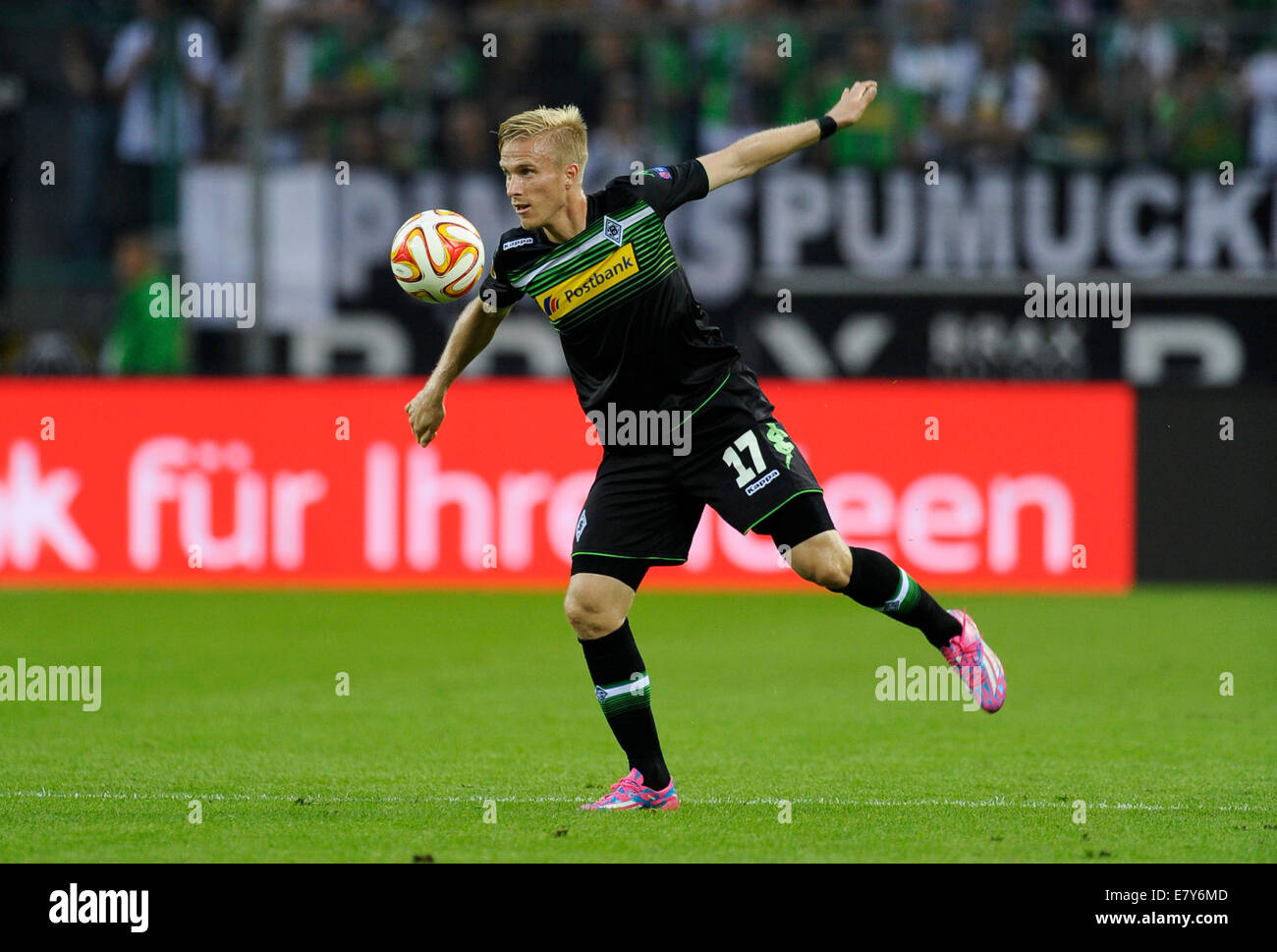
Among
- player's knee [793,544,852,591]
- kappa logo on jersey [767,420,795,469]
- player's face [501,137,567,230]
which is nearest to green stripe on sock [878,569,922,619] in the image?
player's knee [793,544,852,591]

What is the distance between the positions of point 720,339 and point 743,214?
8.88 meters

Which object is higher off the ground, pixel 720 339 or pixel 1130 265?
pixel 1130 265

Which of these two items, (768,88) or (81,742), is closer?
(81,742)

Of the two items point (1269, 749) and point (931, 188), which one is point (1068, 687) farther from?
point (931, 188)

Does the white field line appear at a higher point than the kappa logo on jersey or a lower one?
lower

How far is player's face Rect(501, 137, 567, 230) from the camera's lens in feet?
21.6

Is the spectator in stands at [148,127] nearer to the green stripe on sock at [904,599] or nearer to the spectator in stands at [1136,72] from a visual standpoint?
the spectator in stands at [1136,72]

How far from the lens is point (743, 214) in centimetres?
1588

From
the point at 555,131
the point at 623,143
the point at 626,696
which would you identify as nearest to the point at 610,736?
the point at 626,696

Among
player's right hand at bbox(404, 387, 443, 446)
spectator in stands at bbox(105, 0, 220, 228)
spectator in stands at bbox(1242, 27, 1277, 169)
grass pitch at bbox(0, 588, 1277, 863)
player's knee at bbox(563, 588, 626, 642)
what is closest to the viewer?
grass pitch at bbox(0, 588, 1277, 863)

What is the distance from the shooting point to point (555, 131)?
6.62m

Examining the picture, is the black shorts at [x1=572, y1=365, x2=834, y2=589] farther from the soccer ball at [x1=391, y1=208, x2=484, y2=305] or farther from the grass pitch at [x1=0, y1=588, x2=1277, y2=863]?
the grass pitch at [x1=0, y1=588, x2=1277, y2=863]
